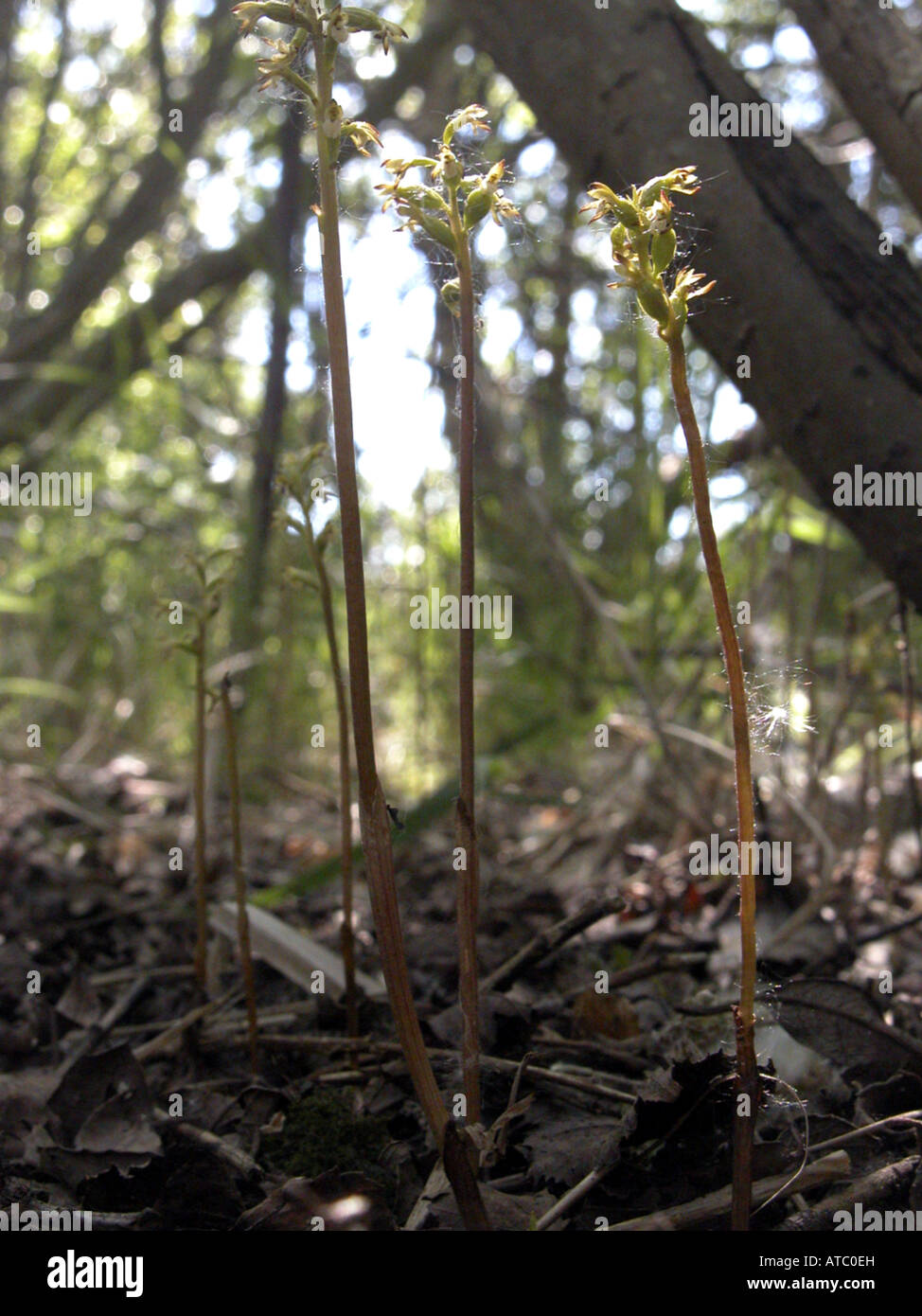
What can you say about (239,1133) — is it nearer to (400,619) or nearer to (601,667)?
(601,667)

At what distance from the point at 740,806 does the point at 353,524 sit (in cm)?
45

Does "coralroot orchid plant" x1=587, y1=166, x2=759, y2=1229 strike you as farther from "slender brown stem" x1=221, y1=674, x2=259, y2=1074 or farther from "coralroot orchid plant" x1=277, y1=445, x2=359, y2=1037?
"slender brown stem" x1=221, y1=674, x2=259, y2=1074

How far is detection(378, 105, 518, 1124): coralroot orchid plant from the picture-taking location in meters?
1.10

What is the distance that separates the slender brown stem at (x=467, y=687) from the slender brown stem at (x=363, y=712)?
80mm

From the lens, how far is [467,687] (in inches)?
44.9

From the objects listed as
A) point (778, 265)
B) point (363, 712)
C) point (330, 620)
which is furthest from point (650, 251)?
point (778, 265)

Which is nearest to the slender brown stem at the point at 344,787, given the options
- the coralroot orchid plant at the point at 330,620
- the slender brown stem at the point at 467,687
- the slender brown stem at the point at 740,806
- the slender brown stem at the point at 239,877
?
the coralroot orchid plant at the point at 330,620

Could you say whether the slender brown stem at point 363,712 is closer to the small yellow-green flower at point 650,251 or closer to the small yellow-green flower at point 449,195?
the small yellow-green flower at point 449,195

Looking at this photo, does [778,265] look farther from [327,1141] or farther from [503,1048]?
[327,1141]

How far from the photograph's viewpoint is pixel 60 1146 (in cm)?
144

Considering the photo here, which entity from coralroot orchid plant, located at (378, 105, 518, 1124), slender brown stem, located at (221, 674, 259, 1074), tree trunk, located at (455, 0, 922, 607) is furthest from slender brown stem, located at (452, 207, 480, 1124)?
tree trunk, located at (455, 0, 922, 607)

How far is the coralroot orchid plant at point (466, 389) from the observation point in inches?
43.4

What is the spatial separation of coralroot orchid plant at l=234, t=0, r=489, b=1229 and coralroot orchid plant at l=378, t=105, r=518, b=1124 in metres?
0.07

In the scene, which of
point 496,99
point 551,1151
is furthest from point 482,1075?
point 496,99
